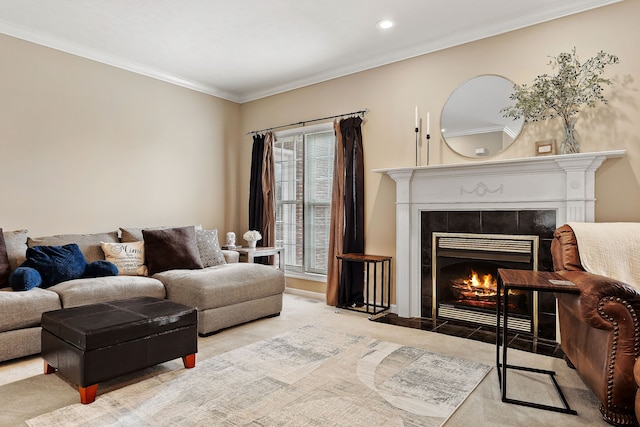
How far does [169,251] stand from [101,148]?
140cm

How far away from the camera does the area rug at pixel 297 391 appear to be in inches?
80.3

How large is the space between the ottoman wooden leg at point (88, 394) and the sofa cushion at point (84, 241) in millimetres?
1909

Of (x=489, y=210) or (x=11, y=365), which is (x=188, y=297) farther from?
(x=489, y=210)

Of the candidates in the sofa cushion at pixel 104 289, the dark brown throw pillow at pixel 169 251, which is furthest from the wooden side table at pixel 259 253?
the sofa cushion at pixel 104 289

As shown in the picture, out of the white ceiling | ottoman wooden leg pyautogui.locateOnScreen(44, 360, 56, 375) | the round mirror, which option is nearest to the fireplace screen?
the round mirror

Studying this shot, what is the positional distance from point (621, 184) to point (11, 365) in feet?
15.4

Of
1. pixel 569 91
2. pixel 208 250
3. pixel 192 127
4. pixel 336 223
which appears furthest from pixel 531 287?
pixel 192 127

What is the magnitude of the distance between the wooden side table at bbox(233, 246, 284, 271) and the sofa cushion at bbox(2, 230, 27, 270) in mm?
2109

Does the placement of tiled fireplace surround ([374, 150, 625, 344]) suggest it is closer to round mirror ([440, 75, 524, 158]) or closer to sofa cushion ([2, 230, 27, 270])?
round mirror ([440, 75, 524, 158])

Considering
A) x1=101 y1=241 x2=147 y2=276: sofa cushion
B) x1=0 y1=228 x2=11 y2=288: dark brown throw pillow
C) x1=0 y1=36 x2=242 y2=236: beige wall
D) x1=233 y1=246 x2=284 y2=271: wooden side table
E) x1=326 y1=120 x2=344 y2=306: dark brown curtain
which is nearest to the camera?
x1=0 y1=228 x2=11 y2=288: dark brown throw pillow

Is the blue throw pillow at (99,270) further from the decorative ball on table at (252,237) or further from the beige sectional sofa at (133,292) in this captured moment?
the decorative ball on table at (252,237)

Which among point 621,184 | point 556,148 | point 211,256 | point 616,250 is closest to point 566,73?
point 556,148

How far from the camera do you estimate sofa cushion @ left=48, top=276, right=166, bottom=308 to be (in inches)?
121

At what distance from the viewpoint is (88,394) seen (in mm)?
2199
